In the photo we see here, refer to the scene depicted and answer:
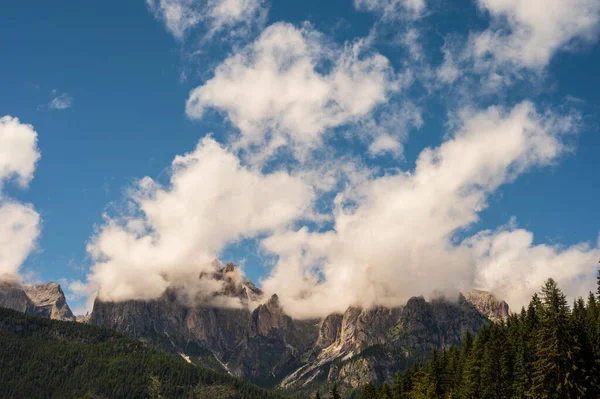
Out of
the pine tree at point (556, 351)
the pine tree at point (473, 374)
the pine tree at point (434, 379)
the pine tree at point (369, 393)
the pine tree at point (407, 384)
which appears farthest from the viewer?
the pine tree at point (369, 393)

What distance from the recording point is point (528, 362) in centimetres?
9131

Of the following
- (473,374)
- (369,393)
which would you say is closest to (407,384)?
(369,393)

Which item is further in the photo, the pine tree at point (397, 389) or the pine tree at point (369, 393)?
the pine tree at point (369, 393)

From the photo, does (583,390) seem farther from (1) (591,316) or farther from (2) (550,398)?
(1) (591,316)

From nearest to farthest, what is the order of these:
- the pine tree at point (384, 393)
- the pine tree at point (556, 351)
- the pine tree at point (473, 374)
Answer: the pine tree at point (556, 351)
the pine tree at point (473, 374)
the pine tree at point (384, 393)

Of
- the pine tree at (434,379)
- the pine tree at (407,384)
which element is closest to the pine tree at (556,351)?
the pine tree at (434,379)

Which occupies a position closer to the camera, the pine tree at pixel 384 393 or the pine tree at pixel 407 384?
the pine tree at pixel 407 384

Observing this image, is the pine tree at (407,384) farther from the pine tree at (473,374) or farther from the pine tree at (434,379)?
the pine tree at (473,374)

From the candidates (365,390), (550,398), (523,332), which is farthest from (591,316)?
(365,390)

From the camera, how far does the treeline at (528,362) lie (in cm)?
6781

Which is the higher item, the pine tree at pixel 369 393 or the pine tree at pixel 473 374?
the pine tree at pixel 473 374

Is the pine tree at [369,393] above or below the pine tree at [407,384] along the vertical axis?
below

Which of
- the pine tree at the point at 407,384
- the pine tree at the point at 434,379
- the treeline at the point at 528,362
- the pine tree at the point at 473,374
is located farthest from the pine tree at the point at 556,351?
the pine tree at the point at 407,384

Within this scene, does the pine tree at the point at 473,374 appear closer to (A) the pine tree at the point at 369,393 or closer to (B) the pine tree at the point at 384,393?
(B) the pine tree at the point at 384,393
